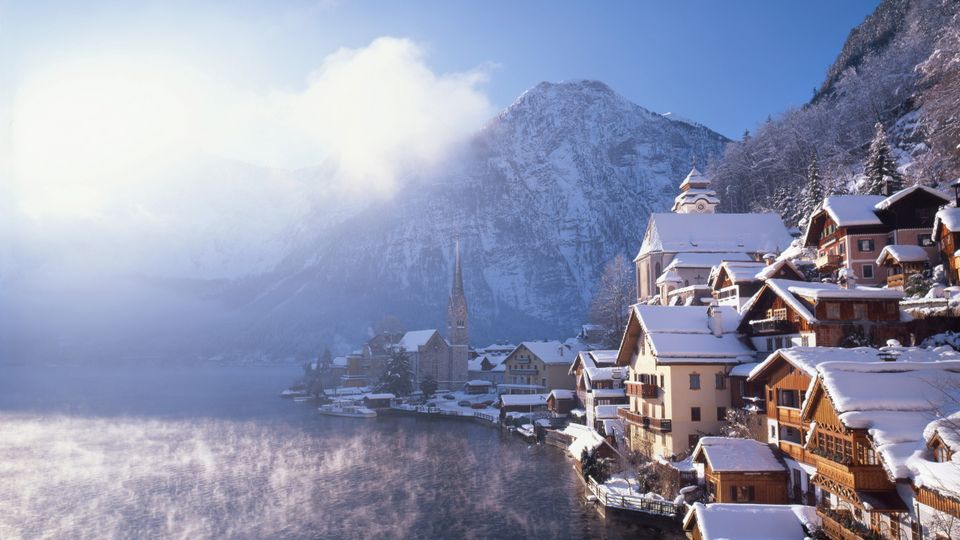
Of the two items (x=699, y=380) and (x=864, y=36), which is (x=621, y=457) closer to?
(x=699, y=380)

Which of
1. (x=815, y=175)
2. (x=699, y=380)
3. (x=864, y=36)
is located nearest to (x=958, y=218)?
(x=699, y=380)

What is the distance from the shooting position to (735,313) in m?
42.9

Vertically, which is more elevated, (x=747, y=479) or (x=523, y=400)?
(x=747, y=479)

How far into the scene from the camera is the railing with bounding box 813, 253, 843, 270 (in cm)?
4523

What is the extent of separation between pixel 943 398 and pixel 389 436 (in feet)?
196

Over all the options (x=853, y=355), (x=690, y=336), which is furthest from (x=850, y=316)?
(x=690, y=336)

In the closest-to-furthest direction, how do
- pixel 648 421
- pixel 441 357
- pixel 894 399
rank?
pixel 894 399, pixel 648 421, pixel 441 357

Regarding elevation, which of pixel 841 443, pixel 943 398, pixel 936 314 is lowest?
pixel 841 443

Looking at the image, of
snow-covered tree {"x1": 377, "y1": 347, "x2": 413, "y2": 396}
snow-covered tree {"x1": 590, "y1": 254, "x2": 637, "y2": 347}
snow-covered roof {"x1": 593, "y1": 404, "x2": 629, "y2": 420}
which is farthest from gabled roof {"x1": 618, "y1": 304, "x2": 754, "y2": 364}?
snow-covered tree {"x1": 377, "y1": 347, "x2": 413, "y2": 396}

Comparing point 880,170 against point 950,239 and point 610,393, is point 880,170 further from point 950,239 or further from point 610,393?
point 610,393

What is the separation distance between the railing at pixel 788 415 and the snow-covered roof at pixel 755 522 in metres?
5.25

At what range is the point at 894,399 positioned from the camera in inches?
857

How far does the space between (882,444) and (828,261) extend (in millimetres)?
29559

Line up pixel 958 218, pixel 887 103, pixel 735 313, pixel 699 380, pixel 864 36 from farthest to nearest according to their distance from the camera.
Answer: pixel 864 36, pixel 887 103, pixel 735 313, pixel 699 380, pixel 958 218
